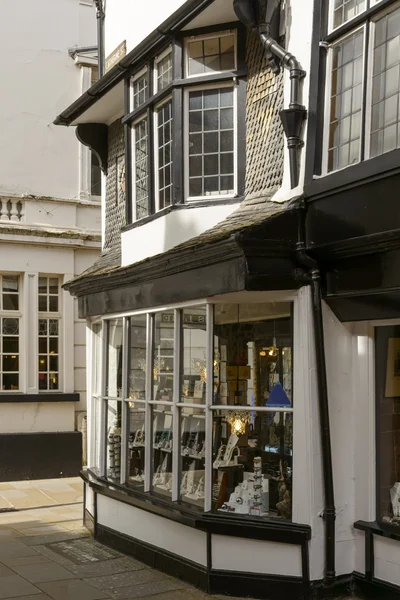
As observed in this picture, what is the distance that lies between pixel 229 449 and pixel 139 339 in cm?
218

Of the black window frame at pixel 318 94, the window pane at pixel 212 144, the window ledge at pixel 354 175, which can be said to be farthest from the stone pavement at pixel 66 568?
the window pane at pixel 212 144

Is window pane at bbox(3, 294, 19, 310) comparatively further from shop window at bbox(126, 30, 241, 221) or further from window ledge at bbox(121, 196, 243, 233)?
shop window at bbox(126, 30, 241, 221)

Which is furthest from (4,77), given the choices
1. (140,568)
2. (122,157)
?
(140,568)

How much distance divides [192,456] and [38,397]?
8.20 metres

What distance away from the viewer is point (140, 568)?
30.6 feet

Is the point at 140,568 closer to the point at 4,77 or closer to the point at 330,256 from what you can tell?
the point at 330,256

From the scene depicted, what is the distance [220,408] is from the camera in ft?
27.5

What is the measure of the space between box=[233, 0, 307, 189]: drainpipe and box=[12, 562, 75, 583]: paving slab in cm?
464

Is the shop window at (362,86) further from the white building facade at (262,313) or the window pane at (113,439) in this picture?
the window pane at (113,439)

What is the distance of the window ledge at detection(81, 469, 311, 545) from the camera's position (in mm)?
7609

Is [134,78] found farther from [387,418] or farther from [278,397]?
[387,418]

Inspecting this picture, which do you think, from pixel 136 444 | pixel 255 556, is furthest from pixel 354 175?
pixel 136 444

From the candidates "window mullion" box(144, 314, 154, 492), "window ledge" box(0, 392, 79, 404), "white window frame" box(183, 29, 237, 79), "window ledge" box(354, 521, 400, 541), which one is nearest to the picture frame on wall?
"window ledge" box(354, 521, 400, 541)

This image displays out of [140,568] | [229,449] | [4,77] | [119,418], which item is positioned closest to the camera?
[229,449]
